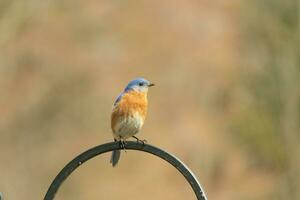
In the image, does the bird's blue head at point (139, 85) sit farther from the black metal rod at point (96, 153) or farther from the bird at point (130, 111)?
the black metal rod at point (96, 153)

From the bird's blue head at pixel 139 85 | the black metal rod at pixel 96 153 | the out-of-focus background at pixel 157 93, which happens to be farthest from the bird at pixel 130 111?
the out-of-focus background at pixel 157 93

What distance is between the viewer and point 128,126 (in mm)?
6777

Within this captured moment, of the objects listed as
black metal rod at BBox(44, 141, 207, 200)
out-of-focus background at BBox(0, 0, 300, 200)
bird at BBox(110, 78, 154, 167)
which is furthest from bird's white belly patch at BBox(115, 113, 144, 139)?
out-of-focus background at BBox(0, 0, 300, 200)

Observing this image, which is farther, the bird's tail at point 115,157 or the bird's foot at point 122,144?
the bird's tail at point 115,157

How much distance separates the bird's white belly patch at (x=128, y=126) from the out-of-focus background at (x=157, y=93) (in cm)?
1005

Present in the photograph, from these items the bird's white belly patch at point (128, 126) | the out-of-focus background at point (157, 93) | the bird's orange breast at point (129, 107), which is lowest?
the bird's white belly patch at point (128, 126)

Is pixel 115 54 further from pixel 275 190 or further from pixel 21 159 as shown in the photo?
pixel 275 190

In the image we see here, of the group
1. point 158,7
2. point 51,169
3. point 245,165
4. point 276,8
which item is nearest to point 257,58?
point 276,8

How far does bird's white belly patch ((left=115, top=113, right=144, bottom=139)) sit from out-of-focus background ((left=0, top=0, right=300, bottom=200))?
10.1 m

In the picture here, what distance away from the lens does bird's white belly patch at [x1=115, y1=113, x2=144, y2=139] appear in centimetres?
674

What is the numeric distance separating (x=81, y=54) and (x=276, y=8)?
12.6m

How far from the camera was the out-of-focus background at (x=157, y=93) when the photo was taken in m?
18.3

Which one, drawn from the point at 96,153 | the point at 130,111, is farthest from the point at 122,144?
the point at 130,111

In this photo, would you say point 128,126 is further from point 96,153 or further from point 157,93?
point 157,93
